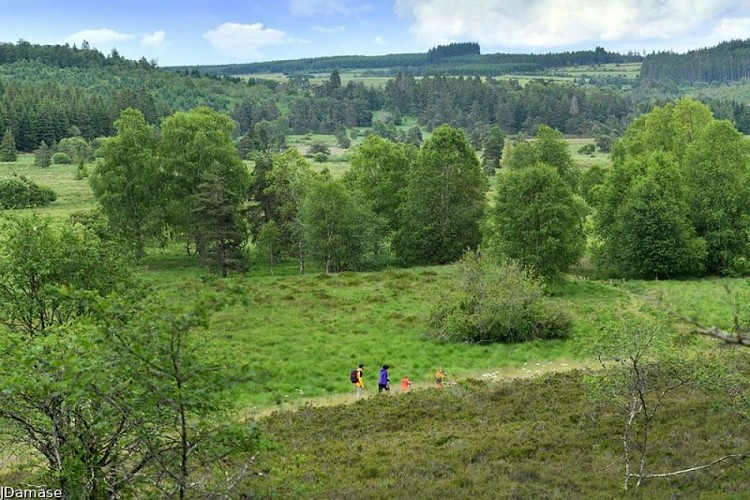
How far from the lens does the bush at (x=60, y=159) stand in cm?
11144

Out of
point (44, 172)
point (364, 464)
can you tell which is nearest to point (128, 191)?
point (364, 464)

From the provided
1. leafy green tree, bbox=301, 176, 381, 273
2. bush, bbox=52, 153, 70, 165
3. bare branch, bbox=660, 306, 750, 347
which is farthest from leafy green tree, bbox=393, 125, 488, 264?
bush, bbox=52, 153, 70, 165

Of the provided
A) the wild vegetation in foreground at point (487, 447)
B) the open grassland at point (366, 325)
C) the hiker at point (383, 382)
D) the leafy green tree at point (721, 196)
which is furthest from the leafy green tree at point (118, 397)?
the leafy green tree at point (721, 196)

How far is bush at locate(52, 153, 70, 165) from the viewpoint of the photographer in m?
111

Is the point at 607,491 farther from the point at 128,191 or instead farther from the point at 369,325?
the point at 128,191

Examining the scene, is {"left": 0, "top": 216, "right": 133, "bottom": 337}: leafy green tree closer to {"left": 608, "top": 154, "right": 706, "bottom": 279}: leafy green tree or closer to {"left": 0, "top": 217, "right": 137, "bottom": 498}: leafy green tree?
{"left": 0, "top": 217, "right": 137, "bottom": 498}: leafy green tree

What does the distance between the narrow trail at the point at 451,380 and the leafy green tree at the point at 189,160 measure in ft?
90.4

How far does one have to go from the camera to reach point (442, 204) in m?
53.3

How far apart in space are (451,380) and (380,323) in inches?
385

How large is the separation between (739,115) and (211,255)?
585 ft

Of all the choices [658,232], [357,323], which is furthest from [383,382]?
[658,232]

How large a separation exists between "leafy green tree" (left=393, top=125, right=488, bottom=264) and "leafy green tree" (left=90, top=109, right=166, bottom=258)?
20.6 metres

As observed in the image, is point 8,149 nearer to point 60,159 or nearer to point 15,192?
point 60,159

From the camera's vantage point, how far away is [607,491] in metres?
14.3
